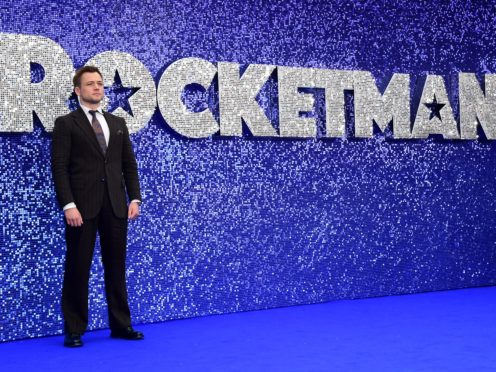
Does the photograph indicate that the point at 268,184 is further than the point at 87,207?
Yes

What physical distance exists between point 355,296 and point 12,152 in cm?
237

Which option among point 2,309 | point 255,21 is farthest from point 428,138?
point 2,309

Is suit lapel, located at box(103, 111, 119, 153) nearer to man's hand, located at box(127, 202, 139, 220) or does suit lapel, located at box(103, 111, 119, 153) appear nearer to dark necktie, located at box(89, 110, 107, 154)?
dark necktie, located at box(89, 110, 107, 154)

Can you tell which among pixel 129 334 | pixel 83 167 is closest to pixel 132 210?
pixel 83 167

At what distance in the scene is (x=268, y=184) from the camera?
16.2 feet

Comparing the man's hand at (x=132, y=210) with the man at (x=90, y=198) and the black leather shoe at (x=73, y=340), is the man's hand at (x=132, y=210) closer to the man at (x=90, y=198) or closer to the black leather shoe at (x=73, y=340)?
the man at (x=90, y=198)

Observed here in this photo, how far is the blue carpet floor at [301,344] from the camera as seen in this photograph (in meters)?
3.36

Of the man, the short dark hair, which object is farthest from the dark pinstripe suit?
the short dark hair

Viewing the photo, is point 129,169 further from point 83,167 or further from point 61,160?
point 61,160

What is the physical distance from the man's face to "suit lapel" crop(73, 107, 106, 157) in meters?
0.08

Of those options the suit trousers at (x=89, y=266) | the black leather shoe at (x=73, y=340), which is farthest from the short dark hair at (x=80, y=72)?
the black leather shoe at (x=73, y=340)

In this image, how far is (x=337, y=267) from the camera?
17.1 feet

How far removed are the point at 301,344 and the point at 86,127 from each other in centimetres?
147

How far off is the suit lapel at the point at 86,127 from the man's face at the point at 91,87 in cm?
8
